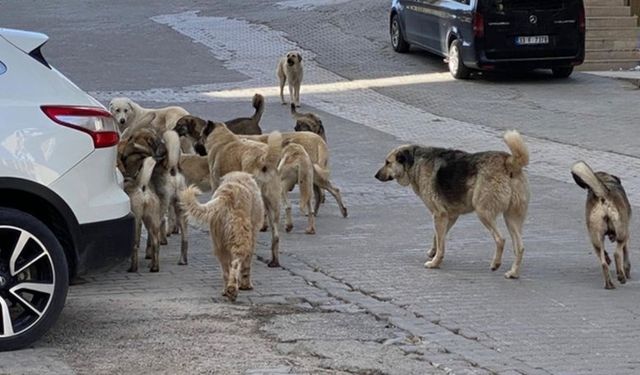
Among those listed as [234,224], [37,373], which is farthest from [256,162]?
[37,373]

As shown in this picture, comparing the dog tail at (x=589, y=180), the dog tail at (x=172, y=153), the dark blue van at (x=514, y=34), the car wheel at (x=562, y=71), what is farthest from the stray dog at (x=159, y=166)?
the car wheel at (x=562, y=71)

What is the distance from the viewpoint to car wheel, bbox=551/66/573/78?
2330cm

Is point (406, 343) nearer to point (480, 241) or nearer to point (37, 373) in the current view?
point (37, 373)

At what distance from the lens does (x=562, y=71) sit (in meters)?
23.5

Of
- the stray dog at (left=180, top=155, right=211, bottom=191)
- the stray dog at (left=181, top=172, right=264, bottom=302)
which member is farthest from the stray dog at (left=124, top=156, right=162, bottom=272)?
the stray dog at (left=180, top=155, right=211, bottom=191)

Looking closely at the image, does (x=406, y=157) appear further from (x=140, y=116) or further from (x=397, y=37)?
(x=397, y=37)

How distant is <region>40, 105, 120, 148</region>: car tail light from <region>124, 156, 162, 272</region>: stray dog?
1831mm

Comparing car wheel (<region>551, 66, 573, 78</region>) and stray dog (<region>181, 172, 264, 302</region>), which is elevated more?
stray dog (<region>181, 172, 264, 302</region>)

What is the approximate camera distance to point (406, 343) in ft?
25.2

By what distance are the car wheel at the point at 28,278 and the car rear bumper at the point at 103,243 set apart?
0.16 meters

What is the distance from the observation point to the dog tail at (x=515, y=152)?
9.54 m

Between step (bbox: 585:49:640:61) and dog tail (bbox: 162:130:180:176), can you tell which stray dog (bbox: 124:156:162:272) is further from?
step (bbox: 585:49:640:61)

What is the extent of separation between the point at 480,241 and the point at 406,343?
3775 mm

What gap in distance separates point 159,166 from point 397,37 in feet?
55.8
